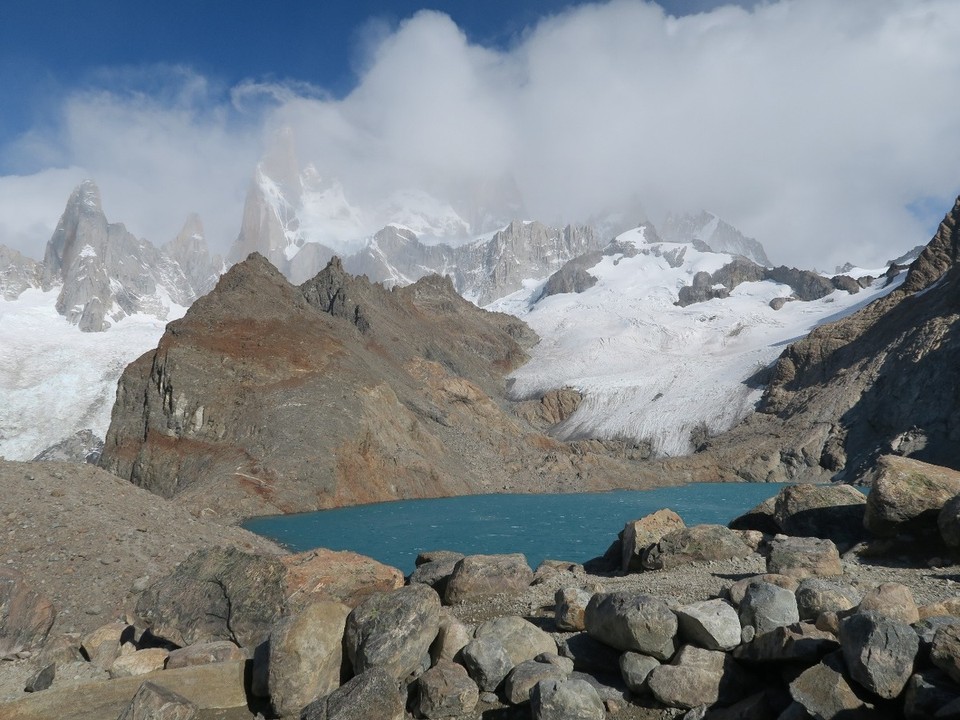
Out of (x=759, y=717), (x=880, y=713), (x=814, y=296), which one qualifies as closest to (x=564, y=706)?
(x=759, y=717)

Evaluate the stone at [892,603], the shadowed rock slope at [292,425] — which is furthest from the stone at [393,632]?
the shadowed rock slope at [292,425]

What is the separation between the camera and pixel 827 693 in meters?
6.29

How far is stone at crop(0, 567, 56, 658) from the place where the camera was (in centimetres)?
1066

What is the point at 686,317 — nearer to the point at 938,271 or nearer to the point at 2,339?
the point at 938,271

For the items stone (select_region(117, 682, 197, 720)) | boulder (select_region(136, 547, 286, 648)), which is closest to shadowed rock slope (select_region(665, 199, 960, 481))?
boulder (select_region(136, 547, 286, 648))

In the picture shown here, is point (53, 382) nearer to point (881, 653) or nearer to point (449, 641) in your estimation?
point (449, 641)

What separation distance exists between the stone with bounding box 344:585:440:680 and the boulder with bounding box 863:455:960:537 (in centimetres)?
879

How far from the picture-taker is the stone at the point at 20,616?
420 inches

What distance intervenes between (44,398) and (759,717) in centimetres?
13061

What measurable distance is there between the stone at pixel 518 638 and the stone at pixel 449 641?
19cm

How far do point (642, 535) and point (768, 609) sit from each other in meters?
7.13

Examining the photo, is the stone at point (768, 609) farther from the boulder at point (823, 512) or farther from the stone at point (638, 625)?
the boulder at point (823, 512)

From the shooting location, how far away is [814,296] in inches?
6722

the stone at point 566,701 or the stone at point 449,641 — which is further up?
the stone at point 449,641
